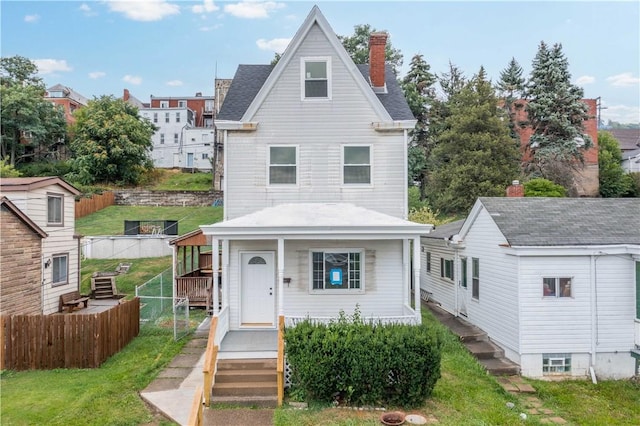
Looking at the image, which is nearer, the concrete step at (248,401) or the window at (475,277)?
the concrete step at (248,401)

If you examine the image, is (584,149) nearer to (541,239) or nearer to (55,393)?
(541,239)

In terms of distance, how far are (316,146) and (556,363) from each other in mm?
9104

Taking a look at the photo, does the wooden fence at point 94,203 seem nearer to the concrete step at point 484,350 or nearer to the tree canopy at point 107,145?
the tree canopy at point 107,145

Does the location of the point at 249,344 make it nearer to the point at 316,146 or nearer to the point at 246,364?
the point at 246,364

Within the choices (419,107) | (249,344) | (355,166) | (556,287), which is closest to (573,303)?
(556,287)

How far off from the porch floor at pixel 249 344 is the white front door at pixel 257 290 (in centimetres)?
44

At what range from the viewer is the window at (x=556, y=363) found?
10.7 metres

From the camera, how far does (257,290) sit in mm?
11383

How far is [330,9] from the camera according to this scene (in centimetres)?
1516

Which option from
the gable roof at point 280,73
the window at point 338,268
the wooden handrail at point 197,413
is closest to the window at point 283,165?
the gable roof at point 280,73

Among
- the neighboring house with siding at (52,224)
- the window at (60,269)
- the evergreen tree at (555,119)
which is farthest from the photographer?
the evergreen tree at (555,119)

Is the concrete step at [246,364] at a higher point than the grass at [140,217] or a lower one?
lower

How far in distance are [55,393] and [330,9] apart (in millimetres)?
14829

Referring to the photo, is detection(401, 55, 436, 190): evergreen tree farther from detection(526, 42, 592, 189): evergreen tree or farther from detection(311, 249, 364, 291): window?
detection(311, 249, 364, 291): window
